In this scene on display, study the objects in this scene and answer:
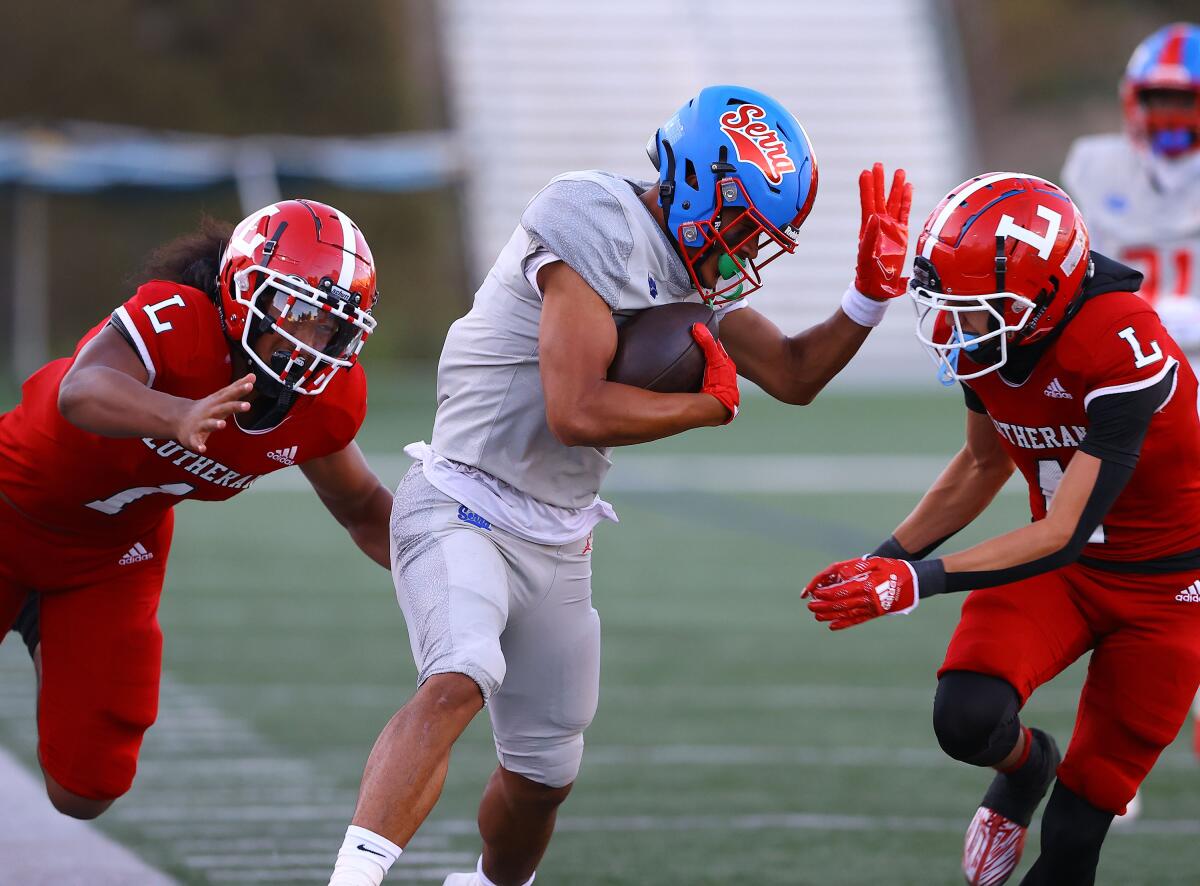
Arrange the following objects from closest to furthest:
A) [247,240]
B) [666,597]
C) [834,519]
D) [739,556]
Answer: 1. [247,240]
2. [666,597]
3. [739,556]
4. [834,519]

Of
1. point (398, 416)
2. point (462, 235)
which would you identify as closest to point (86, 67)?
point (462, 235)

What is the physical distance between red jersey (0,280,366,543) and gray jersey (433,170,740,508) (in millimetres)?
290

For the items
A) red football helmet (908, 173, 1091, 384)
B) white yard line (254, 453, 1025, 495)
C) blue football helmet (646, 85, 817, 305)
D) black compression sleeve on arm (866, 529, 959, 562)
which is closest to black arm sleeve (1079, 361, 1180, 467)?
red football helmet (908, 173, 1091, 384)

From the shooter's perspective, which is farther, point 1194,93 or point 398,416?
point 398,416

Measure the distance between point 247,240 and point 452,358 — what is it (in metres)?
0.51

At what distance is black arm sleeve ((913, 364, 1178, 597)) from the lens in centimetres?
357

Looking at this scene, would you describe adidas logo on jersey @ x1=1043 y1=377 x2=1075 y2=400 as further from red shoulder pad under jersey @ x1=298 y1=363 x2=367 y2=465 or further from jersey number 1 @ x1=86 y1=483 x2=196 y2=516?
jersey number 1 @ x1=86 y1=483 x2=196 y2=516

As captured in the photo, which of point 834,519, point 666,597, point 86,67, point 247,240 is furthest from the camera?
point 86,67

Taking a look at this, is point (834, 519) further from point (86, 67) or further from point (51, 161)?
point (86, 67)

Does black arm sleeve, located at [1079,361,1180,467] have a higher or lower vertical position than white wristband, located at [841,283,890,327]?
lower

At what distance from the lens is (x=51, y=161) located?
1606cm

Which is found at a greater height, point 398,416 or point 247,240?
point 247,240

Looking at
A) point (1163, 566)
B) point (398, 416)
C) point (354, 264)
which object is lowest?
point (398, 416)

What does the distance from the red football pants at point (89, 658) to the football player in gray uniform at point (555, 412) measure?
820 mm
